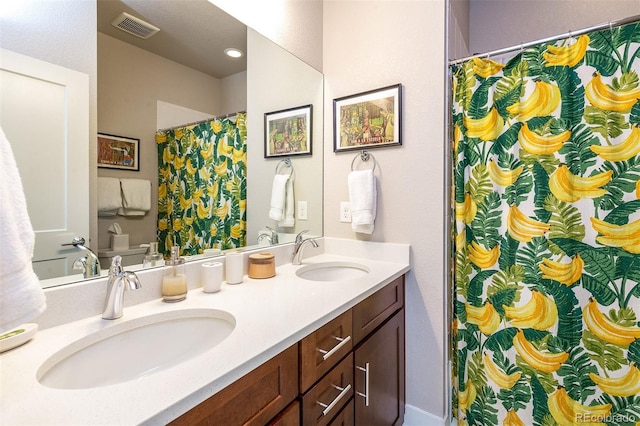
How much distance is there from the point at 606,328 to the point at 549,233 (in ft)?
1.33

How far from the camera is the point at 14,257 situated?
19.2 inches

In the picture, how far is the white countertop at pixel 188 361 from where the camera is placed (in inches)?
18.3

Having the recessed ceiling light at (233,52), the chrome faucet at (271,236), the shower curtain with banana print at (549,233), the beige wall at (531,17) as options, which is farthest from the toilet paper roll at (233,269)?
the beige wall at (531,17)

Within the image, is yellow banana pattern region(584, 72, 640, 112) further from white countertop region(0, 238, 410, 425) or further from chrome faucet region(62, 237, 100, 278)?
chrome faucet region(62, 237, 100, 278)

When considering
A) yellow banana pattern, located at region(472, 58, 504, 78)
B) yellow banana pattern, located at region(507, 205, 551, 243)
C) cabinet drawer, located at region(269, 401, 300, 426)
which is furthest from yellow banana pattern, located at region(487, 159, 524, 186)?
cabinet drawer, located at region(269, 401, 300, 426)

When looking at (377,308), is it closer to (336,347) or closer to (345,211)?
(336,347)

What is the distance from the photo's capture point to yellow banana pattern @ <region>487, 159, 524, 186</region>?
1.29 m

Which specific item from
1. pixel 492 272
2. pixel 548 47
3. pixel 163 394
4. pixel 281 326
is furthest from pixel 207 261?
pixel 548 47

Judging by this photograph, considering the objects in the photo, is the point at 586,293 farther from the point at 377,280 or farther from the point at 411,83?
the point at 411,83

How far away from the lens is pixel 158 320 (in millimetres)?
850

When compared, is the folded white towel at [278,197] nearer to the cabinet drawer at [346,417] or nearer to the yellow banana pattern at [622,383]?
the cabinet drawer at [346,417]

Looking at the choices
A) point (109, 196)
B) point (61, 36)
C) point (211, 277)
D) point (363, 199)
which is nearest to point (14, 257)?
point (109, 196)

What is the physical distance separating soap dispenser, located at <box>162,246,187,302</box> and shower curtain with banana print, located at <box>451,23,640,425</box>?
1.22 metres

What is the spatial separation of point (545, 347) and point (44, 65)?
78.9 inches
